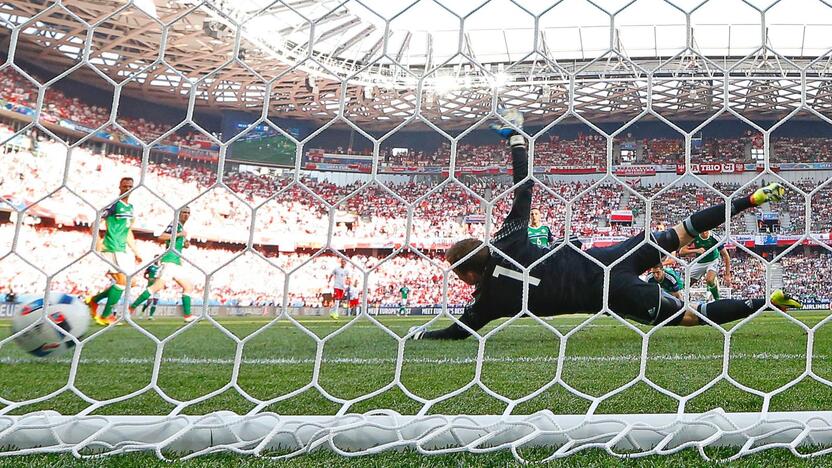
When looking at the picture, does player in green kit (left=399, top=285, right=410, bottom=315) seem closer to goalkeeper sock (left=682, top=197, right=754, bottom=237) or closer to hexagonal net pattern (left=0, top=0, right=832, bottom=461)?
hexagonal net pattern (left=0, top=0, right=832, bottom=461)

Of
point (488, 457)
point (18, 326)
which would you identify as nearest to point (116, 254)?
point (18, 326)

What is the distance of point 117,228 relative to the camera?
3697 millimetres

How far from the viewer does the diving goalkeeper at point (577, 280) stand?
6.51 feet

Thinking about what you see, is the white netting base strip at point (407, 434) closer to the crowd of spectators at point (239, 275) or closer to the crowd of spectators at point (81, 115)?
the crowd of spectators at point (239, 275)

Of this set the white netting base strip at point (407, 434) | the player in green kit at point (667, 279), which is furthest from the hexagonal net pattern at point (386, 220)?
the player in green kit at point (667, 279)

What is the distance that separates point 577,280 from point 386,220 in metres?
6.02

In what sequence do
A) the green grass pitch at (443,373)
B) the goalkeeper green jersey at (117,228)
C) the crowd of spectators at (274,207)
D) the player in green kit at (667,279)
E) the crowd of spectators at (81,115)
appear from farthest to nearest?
the crowd of spectators at (81,115), the crowd of spectators at (274,207), the player in green kit at (667,279), the goalkeeper green jersey at (117,228), the green grass pitch at (443,373)

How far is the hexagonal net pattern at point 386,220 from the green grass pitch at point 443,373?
0.06 ft

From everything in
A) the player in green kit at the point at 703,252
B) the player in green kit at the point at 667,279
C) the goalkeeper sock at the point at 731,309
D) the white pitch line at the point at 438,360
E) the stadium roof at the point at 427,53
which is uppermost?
the stadium roof at the point at 427,53

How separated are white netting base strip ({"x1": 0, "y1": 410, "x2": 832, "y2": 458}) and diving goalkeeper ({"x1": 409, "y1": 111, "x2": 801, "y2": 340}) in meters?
1.00

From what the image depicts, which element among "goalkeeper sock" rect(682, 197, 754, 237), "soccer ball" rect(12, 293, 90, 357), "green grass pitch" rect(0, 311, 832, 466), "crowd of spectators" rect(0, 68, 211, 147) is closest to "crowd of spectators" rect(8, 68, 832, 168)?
"crowd of spectators" rect(0, 68, 211, 147)

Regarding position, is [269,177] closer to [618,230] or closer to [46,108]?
[46,108]

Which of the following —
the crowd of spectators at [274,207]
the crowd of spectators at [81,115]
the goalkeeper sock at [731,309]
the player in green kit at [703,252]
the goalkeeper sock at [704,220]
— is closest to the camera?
the goalkeeper sock at [704,220]

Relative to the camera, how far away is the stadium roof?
1.35 metres
